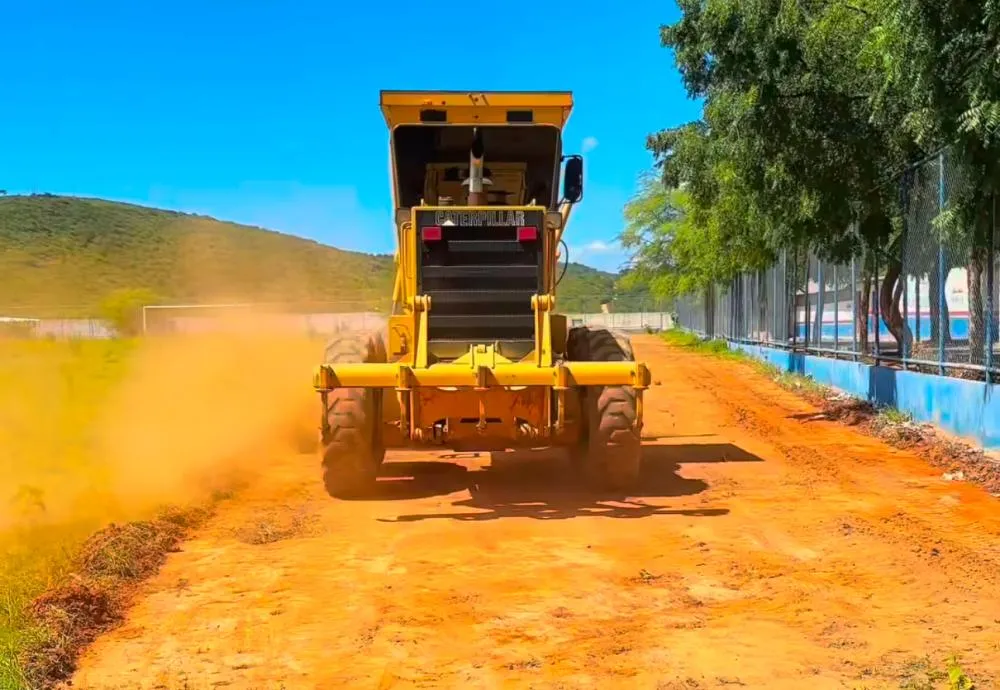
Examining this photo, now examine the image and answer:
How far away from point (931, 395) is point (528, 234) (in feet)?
20.9

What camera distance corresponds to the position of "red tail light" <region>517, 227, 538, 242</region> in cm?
930

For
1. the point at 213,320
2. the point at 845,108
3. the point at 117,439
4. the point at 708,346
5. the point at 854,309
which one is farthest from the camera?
the point at 708,346

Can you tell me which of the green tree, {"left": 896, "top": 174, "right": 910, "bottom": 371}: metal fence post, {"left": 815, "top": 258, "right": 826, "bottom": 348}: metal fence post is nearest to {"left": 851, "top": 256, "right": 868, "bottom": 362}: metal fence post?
the green tree

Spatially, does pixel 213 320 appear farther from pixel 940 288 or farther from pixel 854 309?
pixel 940 288

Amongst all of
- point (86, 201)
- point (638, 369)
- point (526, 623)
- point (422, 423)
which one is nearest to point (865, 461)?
point (638, 369)

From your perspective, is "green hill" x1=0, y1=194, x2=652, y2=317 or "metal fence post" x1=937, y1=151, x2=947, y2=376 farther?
"green hill" x1=0, y1=194, x2=652, y2=317

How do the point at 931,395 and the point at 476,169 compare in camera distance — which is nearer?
the point at 476,169

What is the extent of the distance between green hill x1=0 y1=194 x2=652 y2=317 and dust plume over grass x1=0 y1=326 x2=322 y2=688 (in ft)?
4.35

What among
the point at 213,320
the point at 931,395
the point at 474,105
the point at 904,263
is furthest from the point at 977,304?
the point at 213,320

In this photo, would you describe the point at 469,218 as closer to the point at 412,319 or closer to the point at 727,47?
the point at 412,319

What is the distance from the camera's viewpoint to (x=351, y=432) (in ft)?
29.4

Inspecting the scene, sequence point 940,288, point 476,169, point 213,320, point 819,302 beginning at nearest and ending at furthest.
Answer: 1. point 476,169
2. point 940,288
3. point 819,302
4. point 213,320

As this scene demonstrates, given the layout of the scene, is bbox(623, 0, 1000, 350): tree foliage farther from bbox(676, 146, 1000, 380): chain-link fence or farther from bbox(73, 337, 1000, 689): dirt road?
bbox(73, 337, 1000, 689): dirt road

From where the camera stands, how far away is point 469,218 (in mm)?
9344
